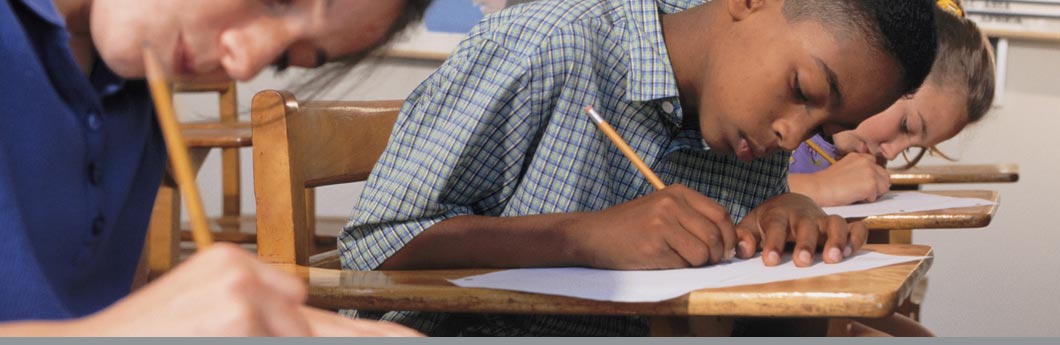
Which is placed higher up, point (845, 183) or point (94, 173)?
point (94, 173)

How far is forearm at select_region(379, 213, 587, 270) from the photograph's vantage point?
0.97m

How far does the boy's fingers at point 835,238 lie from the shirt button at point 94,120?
62cm

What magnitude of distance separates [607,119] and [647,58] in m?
0.08

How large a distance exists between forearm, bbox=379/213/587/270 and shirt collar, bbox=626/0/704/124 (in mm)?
238

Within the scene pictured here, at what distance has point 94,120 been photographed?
0.74m

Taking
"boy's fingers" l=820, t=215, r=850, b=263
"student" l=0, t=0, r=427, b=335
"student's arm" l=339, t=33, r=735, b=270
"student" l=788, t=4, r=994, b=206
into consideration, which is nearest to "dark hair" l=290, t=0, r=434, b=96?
"student" l=0, t=0, r=427, b=335

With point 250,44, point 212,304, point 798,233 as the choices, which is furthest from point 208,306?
point 798,233

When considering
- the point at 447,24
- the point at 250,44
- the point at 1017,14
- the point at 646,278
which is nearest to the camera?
the point at 250,44

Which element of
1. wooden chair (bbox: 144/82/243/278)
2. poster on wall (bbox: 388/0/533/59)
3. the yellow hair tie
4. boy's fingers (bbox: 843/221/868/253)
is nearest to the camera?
boy's fingers (bbox: 843/221/868/253)

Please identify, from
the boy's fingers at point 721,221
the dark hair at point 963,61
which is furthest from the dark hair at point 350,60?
the dark hair at point 963,61

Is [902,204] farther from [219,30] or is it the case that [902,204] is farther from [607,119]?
[219,30]

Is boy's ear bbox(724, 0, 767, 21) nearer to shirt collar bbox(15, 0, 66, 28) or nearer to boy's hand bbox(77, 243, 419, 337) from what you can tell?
shirt collar bbox(15, 0, 66, 28)

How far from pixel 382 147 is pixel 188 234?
1.32 meters

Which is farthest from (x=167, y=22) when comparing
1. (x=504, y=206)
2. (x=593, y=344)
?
(x=504, y=206)
